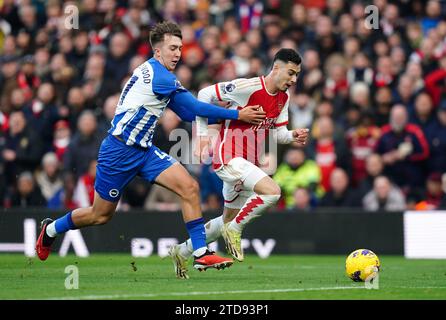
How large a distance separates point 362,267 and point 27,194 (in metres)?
8.61

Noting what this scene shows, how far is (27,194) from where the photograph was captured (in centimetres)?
1802

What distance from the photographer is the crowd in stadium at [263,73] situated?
1698cm

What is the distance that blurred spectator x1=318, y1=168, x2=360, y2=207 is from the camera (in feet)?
55.2

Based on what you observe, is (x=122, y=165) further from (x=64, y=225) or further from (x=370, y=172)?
(x=370, y=172)

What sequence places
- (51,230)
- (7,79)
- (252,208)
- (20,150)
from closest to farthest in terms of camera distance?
(252,208), (51,230), (20,150), (7,79)

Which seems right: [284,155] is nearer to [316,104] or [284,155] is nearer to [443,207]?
[316,104]

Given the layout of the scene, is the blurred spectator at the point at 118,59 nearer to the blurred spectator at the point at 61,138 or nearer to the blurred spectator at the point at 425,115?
the blurred spectator at the point at 61,138

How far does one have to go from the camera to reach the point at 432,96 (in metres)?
17.6

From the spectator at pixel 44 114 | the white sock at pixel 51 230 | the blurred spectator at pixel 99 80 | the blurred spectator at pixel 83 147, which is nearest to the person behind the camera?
the white sock at pixel 51 230

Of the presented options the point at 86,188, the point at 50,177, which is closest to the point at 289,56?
the point at 86,188

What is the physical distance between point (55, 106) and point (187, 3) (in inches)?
141

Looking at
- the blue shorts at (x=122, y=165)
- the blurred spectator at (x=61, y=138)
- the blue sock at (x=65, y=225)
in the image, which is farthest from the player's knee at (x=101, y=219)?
the blurred spectator at (x=61, y=138)

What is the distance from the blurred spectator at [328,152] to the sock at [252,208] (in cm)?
575
